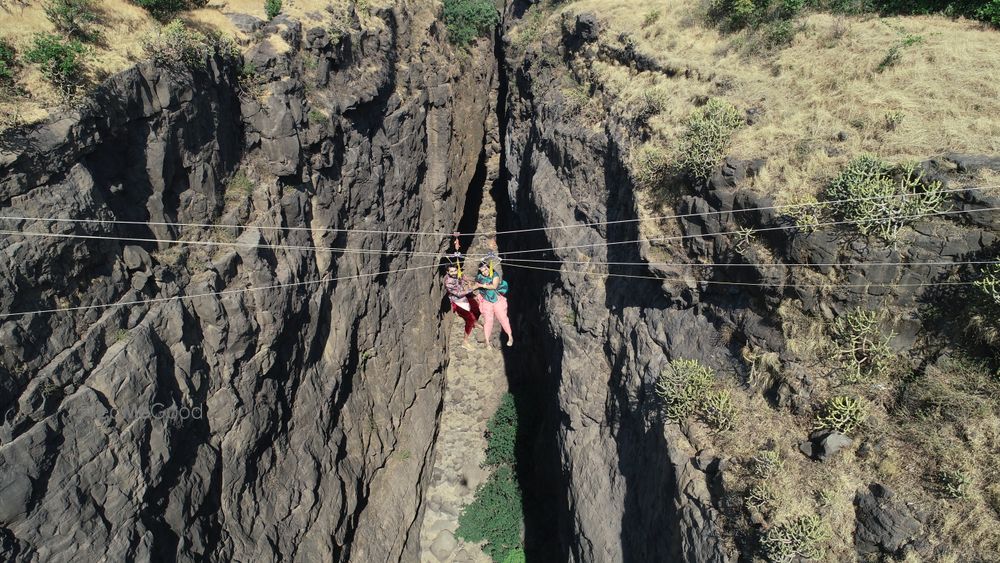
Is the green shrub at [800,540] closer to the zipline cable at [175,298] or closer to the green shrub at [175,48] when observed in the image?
the zipline cable at [175,298]

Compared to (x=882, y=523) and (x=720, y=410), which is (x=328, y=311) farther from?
(x=882, y=523)

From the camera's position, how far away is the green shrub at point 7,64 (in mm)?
8336

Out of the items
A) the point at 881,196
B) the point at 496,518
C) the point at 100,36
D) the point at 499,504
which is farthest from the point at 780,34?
the point at 496,518

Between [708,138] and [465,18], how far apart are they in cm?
1571

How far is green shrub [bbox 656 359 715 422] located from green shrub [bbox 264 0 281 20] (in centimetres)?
1343

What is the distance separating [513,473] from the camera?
776 inches

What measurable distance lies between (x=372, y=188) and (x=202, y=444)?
897 centimetres

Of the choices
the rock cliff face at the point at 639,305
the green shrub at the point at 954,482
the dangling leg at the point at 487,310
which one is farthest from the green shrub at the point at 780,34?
the green shrub at the point at 954,482

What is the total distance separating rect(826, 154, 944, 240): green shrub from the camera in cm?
842

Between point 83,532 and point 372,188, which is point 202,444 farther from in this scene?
point 372,188

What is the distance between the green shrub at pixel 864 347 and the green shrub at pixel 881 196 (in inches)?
54.3

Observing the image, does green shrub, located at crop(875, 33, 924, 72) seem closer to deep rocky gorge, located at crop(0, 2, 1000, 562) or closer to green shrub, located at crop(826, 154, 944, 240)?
green shrub, located at crop(826, 154, 944, 240)

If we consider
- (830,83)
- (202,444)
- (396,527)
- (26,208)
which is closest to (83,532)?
(202,444)

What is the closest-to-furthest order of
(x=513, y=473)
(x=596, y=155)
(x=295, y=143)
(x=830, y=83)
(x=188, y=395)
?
(x=188, y=395) → (x=830, y=83) → (x=295, y=143) → (x=596, y=155) → (x=513, y=473)
